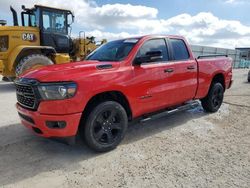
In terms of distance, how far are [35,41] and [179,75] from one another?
24.9ft

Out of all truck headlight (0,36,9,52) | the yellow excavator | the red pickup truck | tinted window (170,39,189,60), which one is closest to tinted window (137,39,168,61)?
the red pickup truck

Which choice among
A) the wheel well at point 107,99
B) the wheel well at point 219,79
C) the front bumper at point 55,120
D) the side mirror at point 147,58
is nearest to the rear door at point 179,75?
the side mirror at point 147,58

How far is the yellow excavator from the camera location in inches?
412

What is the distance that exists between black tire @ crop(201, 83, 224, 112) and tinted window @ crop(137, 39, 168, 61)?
77.6 inches

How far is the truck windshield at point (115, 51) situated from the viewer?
16.5 ft

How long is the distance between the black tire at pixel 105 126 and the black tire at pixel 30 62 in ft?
22.2

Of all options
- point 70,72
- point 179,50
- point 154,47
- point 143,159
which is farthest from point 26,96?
point 179,50

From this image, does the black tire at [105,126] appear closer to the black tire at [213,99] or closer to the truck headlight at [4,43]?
the black tire at [213,99]

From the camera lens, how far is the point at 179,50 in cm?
594

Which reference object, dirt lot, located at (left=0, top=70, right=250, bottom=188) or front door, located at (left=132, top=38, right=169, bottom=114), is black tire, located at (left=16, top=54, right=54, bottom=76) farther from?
front door, located at (left=132, top=38, right=169, bottom=114)

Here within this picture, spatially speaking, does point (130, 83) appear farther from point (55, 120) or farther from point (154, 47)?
point (55, 120)

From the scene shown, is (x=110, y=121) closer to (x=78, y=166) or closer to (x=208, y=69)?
(x=78, y=166)

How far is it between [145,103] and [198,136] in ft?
4.07

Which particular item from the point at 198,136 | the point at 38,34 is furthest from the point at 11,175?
the point at 38,34
